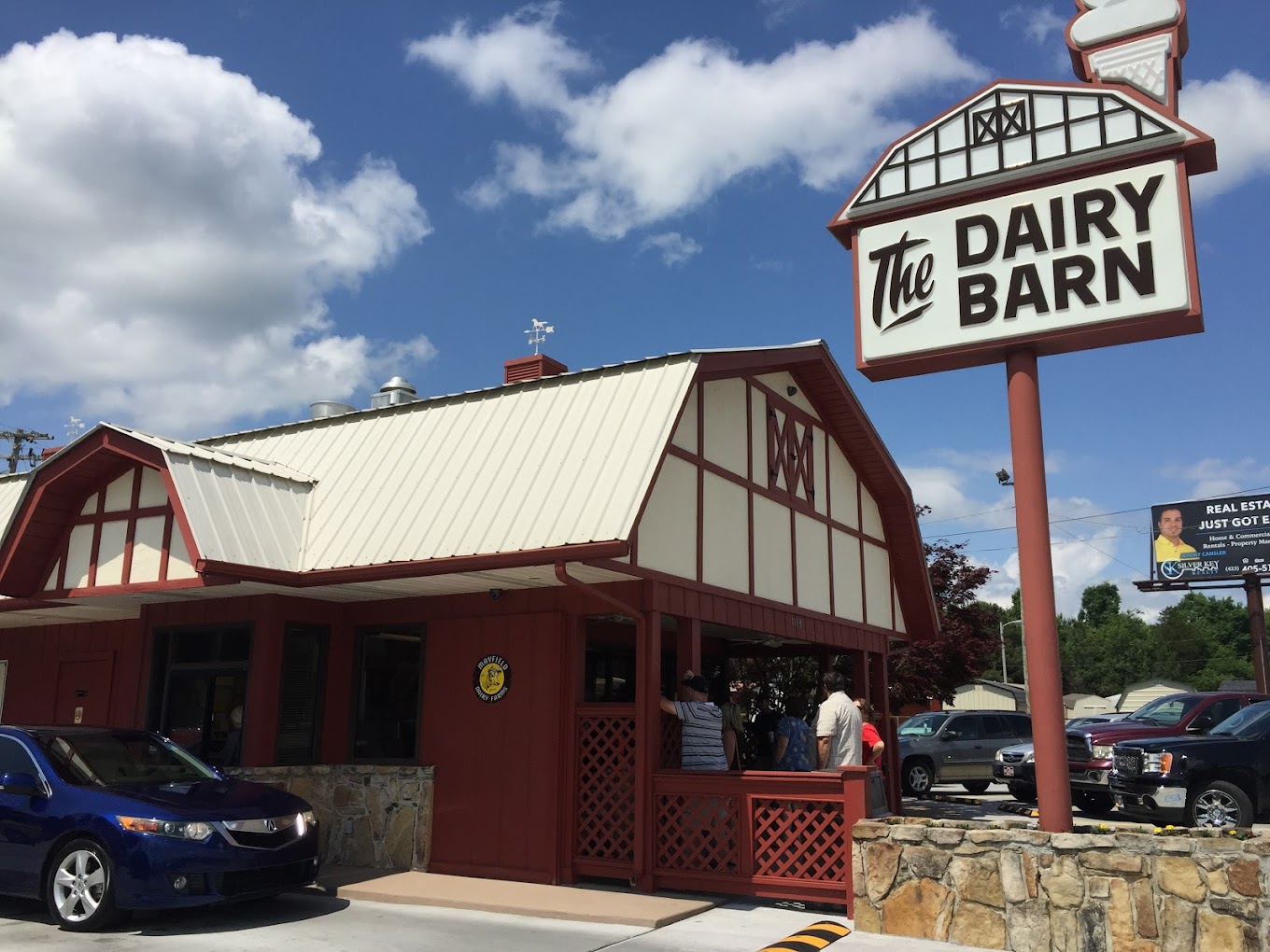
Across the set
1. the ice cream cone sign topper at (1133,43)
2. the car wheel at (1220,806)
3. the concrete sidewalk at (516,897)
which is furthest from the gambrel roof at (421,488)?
the car wheel at (1220,806)

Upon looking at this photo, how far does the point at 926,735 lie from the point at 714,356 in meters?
12.1

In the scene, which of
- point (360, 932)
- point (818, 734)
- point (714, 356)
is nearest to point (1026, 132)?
point (714, 356)

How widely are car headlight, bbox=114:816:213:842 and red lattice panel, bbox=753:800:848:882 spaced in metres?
4.83

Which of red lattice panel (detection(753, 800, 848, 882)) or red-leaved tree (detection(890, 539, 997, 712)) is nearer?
red lattice panel (detection(753, 800, 848, 882))

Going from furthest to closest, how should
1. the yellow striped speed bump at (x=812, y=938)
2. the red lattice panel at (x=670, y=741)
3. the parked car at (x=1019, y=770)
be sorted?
the parked car at (x=1019, y=770) < the red lattice panel at (x=670, y=741) < the yellow striped speed bump at (x=812, y=938)

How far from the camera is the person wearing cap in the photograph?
34.8 feet

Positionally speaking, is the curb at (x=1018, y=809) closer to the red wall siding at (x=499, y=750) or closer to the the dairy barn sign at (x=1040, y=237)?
the the dairy barn sign at (x=1040, y=237)

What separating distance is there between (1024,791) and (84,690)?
14580 millimetres

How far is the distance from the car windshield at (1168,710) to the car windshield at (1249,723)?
63.5 inches

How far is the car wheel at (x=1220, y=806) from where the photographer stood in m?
13.0

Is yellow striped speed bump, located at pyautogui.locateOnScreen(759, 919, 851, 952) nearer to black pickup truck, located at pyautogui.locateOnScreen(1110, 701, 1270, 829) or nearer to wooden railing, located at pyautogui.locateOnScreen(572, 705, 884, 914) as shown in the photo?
wooden railing, located at pyautogui.locateOnScreen(572, 705, 884, 914)

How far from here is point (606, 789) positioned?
10.8 meters

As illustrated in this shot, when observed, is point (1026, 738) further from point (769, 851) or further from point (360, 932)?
point (360, 932)

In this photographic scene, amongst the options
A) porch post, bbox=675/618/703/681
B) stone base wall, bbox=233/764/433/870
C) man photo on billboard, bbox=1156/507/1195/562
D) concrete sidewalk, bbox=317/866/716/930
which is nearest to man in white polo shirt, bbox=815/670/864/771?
porch post, bbox=675/618/703/681
